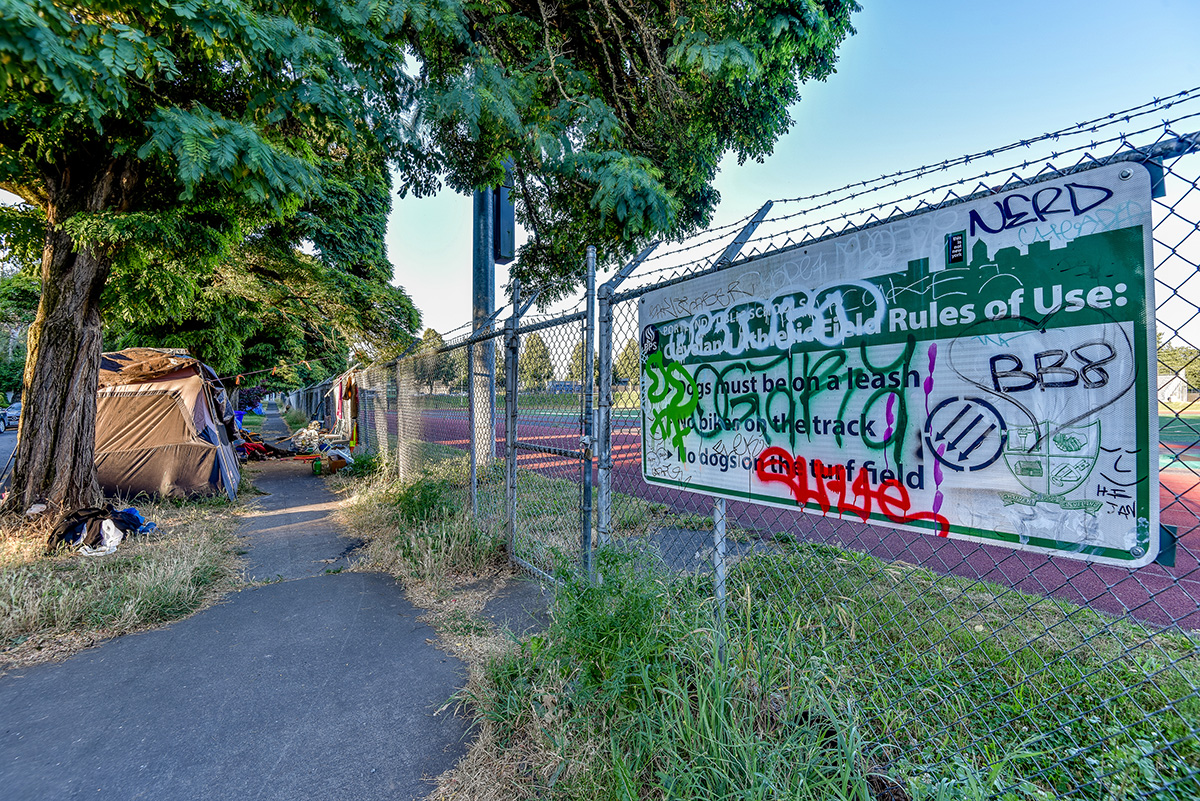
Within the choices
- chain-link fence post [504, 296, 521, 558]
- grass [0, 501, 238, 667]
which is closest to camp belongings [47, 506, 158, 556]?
grass [0, 501, 238, 667]

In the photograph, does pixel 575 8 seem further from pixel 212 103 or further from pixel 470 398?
pixel 470 398

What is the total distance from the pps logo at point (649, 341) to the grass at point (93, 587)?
407 cm

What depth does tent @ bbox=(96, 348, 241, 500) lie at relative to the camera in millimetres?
7750

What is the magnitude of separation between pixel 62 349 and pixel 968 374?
816 cm

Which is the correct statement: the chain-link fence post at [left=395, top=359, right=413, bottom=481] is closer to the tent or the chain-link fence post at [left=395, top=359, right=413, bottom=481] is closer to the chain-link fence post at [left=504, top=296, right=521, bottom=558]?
the tent

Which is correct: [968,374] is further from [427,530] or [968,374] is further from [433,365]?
[433,365]

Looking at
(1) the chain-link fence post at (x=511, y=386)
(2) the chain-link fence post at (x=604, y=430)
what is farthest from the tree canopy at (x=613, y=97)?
(2) the chain-link fence post at (x=604, y=430)

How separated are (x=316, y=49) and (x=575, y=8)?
3.96 metres

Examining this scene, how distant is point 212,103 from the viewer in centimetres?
545

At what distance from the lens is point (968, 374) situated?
5.84 ft

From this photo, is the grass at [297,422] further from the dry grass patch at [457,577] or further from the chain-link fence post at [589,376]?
the chain-link fence post at [589,376]

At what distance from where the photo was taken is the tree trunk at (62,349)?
566 cm

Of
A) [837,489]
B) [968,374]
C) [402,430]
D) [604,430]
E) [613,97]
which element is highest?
[613,97]

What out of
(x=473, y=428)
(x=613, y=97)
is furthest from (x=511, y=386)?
(x=613, y=97)
